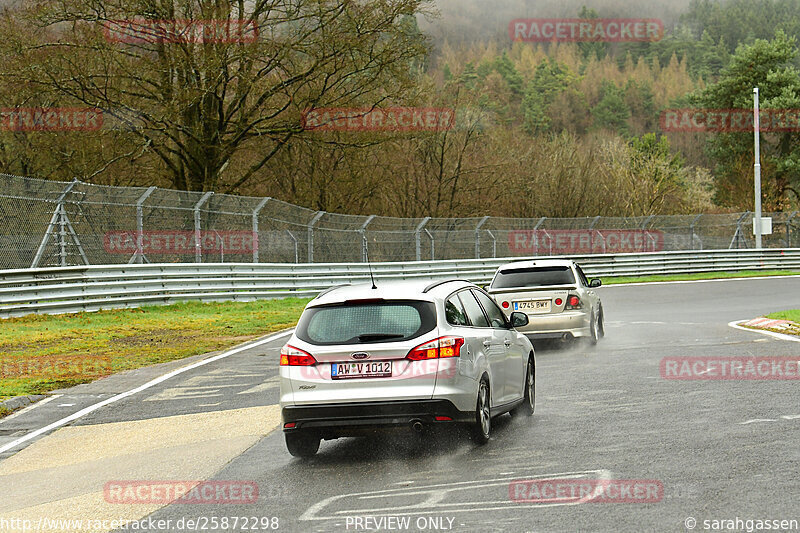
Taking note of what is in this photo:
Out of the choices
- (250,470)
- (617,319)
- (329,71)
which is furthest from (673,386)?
(329,71)

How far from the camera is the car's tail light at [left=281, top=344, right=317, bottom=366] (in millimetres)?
7914

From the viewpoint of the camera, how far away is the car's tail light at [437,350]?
7.81 m

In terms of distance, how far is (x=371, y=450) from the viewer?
8.45 m

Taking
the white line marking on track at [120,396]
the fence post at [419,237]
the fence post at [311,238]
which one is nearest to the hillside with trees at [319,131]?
the fence post at [419,237]

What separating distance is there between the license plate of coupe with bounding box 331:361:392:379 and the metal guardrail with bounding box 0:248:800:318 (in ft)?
Answer: 44.5

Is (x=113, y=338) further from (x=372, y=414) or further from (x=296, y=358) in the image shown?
(x=372, y=414)

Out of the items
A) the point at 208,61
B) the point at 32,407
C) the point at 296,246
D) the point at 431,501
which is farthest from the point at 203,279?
the point at 431,501

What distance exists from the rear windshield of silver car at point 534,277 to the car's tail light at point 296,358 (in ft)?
27.7

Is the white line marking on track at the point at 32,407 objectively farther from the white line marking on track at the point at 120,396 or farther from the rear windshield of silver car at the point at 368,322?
the rear windshield of silver car at the point at 368,322

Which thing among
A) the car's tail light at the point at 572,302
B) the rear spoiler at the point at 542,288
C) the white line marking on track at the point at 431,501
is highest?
the rear spoiler at the point at 542,288

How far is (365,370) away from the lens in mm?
7762

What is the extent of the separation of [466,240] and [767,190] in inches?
1479

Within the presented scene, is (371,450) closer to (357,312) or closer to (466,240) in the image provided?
(357,312)

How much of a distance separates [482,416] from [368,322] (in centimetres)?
121
